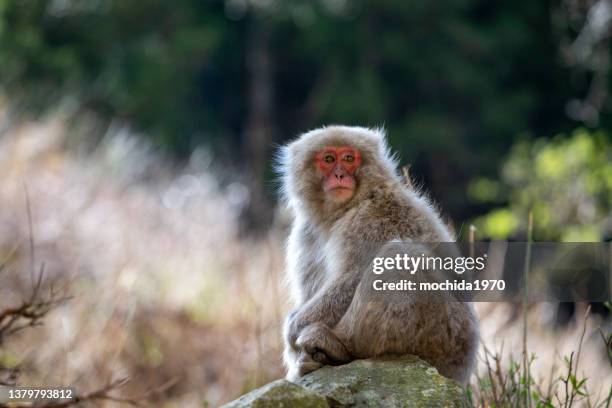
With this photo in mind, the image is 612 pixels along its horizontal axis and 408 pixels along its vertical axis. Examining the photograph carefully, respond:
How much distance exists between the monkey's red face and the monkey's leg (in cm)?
92

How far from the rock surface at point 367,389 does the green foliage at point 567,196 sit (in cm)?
797

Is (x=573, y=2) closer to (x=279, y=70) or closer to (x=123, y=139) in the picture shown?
(x=279, y=70)

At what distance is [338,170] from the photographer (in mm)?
4926

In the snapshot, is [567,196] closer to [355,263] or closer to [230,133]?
[355,263]

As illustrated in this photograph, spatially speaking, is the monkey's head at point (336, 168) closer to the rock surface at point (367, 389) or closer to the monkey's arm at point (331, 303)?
the monkey's arm at point (331, 303)

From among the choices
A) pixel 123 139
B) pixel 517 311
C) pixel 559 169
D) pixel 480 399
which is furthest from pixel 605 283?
pixel 123 139

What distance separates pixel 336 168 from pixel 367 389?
1531 mm

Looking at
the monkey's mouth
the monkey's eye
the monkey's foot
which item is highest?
the monkey's eye

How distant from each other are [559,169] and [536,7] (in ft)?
42.3

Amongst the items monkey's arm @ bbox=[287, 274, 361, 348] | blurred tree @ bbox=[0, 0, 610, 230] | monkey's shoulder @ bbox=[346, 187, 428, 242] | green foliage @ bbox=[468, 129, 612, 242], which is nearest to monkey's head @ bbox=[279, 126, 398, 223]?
monkey's shoulder @ bbox=[346, 187, 428, 242]

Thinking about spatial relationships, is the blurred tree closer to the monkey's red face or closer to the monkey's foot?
the monkey's red face

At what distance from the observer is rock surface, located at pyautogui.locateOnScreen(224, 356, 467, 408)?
355 cm

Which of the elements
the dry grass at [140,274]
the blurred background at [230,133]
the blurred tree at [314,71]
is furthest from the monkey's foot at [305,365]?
the blurred tree at [314,71]

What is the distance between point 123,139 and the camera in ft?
43.4
